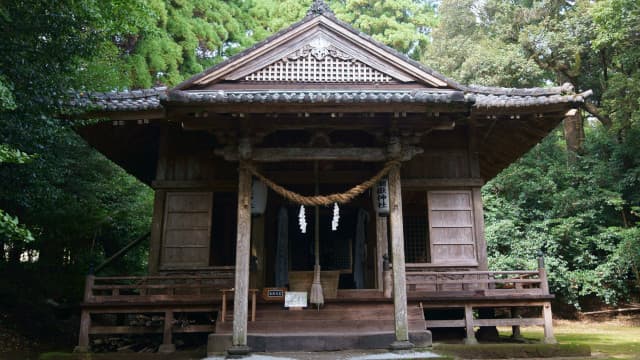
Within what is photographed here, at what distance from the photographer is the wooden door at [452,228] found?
35.3ft

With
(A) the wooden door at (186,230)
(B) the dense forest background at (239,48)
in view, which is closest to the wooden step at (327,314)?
(A) the wooden door at (186,230)

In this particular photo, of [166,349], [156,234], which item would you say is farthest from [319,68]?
[166,349]

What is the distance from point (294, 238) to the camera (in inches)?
555

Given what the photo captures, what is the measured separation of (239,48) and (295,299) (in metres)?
18.5

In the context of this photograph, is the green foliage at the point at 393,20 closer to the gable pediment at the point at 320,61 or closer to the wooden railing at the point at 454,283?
the gable pediment at the point at 320,61

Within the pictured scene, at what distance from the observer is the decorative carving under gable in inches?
395

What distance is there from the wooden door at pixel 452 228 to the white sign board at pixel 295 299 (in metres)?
3.18

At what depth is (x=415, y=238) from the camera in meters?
15.0

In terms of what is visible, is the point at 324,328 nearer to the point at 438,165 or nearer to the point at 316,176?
the point at 316,176

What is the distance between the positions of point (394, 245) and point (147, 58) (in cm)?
1521

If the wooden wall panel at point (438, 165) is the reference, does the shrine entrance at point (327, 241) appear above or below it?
below

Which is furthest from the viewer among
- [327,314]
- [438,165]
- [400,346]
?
[438,165]

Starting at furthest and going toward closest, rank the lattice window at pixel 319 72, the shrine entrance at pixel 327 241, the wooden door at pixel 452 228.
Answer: the shrine entrance at pixel 327 241
the wooden door at pixel 452 228
the lattice window at pixel 319 72

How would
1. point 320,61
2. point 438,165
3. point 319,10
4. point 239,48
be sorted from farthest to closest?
point 239,48 < point 438,165 < point 319,10 < point 320,61
